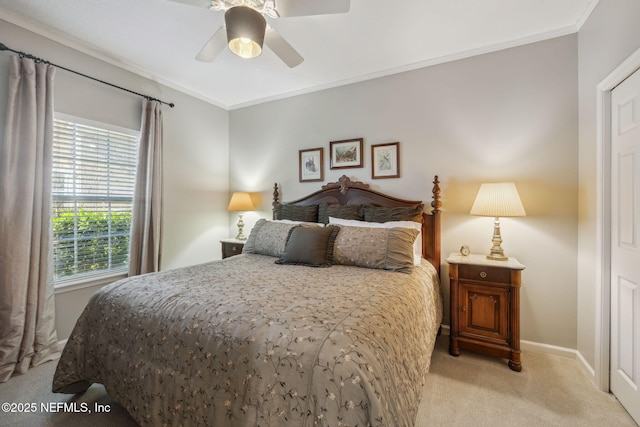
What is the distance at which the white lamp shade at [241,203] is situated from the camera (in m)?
3.56

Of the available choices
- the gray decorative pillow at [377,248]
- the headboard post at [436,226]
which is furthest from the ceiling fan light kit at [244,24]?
the headboard post at [436,226]

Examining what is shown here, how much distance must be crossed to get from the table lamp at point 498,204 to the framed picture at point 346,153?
4.30 feet

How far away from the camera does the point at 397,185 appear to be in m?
2.92

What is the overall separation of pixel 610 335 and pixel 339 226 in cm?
202

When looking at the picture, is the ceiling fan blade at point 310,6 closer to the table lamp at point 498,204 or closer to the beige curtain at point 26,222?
the table lamp at point 498,204

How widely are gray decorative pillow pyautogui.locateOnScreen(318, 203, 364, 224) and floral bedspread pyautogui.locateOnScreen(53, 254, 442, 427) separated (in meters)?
1.00

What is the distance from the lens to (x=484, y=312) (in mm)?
2207

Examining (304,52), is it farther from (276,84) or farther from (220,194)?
(220,194)

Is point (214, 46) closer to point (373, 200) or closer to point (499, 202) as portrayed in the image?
point (373, 200)

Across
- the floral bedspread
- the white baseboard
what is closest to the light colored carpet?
the white baseboard

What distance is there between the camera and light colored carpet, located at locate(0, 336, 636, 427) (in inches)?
62.6

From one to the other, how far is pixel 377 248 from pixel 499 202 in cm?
103

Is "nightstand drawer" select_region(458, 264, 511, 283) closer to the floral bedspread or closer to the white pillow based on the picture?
the white pillow

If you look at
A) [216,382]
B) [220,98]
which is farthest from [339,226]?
Answer: [220,98]
